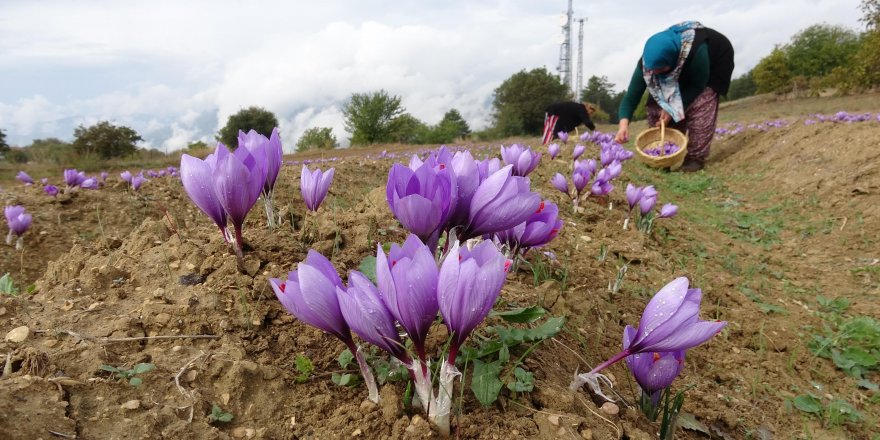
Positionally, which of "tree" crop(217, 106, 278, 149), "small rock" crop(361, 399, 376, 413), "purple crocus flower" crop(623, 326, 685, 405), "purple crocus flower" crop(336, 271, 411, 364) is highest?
"tree" crop(217, 106, 278, 149)

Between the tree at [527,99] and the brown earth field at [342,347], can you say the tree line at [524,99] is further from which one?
the brown earth field at [342,347]

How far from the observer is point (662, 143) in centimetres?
771

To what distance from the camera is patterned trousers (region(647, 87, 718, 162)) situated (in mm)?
7848

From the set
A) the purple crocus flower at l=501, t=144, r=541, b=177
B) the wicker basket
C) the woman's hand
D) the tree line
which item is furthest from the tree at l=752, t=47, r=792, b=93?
the purple crocus flower at l=501, t=144, r=541, b=177

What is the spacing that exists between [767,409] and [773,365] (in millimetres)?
393

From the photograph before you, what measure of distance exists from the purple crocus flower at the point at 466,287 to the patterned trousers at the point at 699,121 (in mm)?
8483

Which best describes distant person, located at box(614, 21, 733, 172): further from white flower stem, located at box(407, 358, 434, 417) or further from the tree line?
the tree line

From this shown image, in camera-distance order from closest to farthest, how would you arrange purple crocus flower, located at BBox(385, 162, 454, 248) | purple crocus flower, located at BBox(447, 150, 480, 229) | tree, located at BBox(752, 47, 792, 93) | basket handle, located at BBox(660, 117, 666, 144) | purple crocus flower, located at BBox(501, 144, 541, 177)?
purple crocus flower, located at BBox(385, 162, 454, 248) → purple crocus flower, located at BBox(447, 150, 480, 229) → purple crocus flower, located at BBox(501, 144, 541, 177) → basket handle, located at BBox(660, 117, 666, 144) → tree, located at BBox(752, 47, 792, 93)

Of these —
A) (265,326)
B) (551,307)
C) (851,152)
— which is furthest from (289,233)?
(851,152)

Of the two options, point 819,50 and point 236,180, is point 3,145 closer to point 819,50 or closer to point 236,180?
point 236,180

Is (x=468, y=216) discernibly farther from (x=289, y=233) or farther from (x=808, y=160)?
(x=808, y=160)

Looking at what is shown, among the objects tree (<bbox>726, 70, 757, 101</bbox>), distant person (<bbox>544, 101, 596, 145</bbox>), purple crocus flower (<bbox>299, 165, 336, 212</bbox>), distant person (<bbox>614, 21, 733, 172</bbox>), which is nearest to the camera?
purple crocus flower (<bbox>299, 165, 336, 212</bbox>)

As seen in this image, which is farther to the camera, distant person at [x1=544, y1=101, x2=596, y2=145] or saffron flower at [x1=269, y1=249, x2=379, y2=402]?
distant person at [x1=544, y1=101, x2=596, y2=145]

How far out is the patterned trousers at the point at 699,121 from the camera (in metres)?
Result: 7.85
